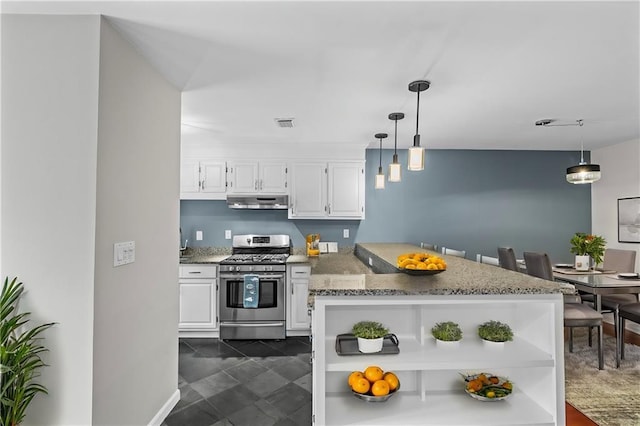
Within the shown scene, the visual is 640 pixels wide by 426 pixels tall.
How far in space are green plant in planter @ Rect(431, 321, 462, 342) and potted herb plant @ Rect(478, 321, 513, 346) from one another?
0.41 feet

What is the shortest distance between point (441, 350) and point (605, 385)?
200cm

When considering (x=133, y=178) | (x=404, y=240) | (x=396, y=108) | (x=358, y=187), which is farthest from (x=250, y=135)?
(x=404, y=240)

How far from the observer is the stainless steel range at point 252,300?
3.76 metres

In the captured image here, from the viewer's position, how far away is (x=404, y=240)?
4.67 m

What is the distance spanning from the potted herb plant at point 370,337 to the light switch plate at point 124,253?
128cm

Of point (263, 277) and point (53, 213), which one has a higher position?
point (53, 213)

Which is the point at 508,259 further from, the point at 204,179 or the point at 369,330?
the point at 204,179

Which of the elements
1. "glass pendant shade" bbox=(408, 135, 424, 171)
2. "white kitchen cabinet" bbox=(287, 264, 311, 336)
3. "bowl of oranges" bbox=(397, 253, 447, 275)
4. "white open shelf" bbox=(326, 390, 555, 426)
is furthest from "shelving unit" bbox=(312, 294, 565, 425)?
"white kitchen cabinet" bbox=(287, 264, 311, 336)

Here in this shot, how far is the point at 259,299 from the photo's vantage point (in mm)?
3781

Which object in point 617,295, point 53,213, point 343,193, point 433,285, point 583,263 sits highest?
point 343,193

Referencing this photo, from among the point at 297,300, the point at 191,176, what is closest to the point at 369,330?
the point at 297,300

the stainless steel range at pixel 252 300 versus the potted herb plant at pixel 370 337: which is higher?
the potted herb plant at pixel 370 337

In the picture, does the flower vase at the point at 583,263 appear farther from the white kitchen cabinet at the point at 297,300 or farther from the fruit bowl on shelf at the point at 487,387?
the white kitchen cabinet at the point at 297,300

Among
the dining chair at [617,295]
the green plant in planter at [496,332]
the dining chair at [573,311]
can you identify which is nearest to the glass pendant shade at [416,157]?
the green plant in planter at [496,332]
